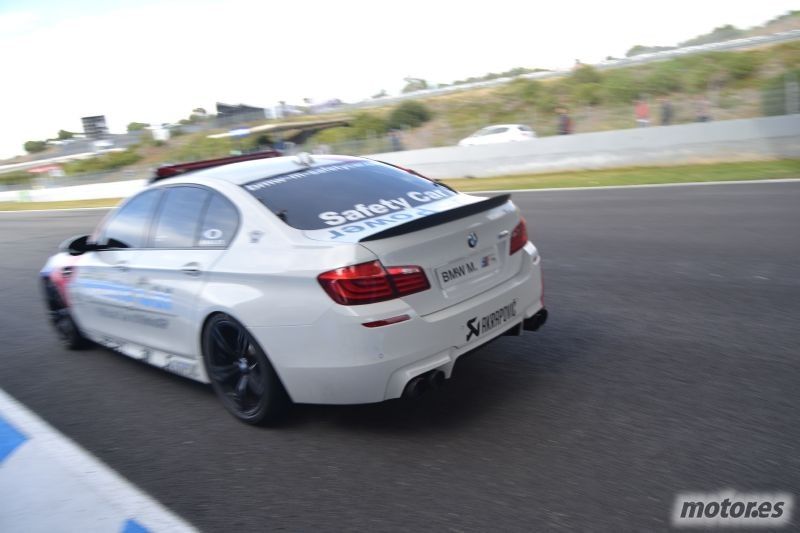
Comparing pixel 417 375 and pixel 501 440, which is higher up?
pixel 417 375

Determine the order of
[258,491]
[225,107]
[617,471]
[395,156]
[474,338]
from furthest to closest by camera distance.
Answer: [225,107]
[395,156]
[474,338]
[258,491]
[617,471]

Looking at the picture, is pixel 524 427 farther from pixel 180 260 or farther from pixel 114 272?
pixel 114 272

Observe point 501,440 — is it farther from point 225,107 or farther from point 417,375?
point 225,107

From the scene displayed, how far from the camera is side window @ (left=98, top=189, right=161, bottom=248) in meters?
5.11

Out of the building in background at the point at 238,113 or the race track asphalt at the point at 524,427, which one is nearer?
the race track asphalt at the point at 524,427

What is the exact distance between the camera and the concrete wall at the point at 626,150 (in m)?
17.7

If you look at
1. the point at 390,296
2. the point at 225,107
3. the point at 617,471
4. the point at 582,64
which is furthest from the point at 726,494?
the point at 225,107

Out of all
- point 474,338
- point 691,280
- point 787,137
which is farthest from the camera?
point 787,137

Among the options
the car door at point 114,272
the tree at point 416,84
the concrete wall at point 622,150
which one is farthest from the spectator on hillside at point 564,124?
the tree at point 416,84

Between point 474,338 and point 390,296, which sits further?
point 474,338

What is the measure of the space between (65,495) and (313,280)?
1.68m

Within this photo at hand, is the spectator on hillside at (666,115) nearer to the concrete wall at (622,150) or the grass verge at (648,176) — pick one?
the concrete wall at (622,150)

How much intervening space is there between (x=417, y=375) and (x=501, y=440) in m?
0.57

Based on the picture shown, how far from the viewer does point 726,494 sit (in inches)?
117
